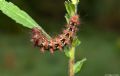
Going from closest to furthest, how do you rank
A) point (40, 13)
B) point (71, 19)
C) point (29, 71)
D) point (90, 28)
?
point (71, 19) < point (29, 71) < point (90, 28) < point (40, 13)

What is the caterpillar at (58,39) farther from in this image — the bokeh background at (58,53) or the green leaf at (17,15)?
the bokeh background at (58,53)

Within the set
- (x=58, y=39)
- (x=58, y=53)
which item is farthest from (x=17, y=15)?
(x=58, y=53)

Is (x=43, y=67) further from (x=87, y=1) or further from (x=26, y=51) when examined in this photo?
(x=87, y=1)

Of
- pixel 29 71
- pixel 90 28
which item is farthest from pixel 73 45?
pixel 90 28

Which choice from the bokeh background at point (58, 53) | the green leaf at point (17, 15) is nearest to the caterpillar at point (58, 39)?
the green leaf at point (17, 15)

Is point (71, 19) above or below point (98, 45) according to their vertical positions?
below

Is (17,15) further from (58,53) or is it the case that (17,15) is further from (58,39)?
(58,53)
